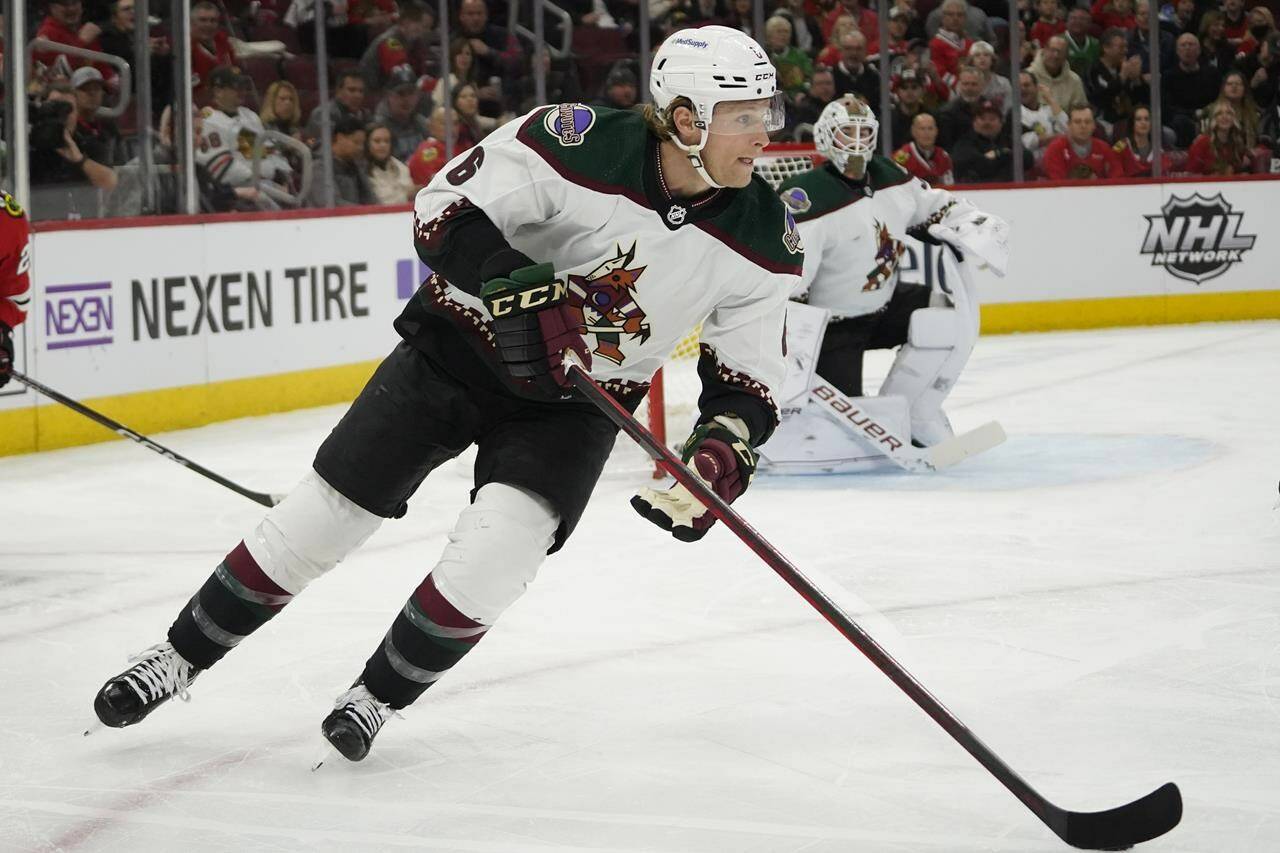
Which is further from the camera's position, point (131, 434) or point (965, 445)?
point (965, 445)

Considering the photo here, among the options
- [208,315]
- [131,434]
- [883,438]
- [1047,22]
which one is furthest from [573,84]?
[131,434]

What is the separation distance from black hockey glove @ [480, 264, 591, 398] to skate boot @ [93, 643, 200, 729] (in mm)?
714

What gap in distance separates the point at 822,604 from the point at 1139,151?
→ 23.6 ft

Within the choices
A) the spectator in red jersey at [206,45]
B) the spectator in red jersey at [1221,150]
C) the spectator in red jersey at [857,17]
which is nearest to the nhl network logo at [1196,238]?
the spectator in red jersey at [1221,150]

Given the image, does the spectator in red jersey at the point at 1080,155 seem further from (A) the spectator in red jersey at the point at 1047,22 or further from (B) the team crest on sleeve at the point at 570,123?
(B) the team crest on sleeve at the point at 570,123

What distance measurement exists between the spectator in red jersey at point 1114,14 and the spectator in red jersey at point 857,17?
1334 mm

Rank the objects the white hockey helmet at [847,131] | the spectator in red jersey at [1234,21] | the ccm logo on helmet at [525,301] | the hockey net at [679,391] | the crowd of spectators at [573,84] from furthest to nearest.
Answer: the spectator in red jersey at [1234,21]
the crowd of spectators at [573,84]
the hockey net at [679,391]
the white hockey helmet at [847,131]
the ccm logo on helmet at [525,301]

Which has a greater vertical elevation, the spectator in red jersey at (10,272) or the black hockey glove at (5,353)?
the spectator in red jersey at (10,272)

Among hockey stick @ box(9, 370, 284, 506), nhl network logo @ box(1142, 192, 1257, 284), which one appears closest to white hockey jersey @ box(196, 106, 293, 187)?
hockey stick @ box(9, 370, 284, 506)

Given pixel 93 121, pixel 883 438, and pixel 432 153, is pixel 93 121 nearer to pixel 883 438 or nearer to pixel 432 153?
pixel 432 153

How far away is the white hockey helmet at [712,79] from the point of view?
2.26 m

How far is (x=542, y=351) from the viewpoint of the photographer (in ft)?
7.17

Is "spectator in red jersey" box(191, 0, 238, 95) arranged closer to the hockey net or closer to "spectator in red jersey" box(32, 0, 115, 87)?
"spectator in red jersey" box(32, 0, 115, 87)

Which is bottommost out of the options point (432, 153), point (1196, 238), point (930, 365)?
point (1196, 238)
